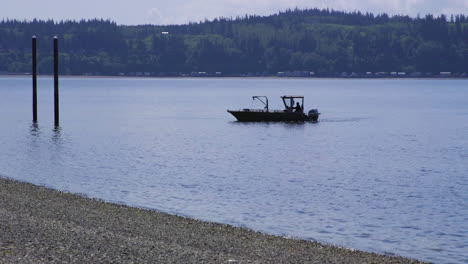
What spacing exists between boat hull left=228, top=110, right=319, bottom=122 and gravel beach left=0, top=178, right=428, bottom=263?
2197 inches

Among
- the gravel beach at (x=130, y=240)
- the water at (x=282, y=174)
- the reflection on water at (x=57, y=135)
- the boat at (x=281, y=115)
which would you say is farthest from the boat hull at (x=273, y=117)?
the gravel beach at (x=130, y=240)

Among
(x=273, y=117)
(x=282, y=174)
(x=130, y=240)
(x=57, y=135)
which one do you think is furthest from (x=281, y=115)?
(x=130, y=240)

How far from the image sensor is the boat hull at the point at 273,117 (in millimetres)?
84250

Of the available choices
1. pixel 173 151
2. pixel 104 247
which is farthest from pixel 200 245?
pixel 173 151

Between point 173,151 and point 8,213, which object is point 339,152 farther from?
point 8,213

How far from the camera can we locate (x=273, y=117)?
84250mm

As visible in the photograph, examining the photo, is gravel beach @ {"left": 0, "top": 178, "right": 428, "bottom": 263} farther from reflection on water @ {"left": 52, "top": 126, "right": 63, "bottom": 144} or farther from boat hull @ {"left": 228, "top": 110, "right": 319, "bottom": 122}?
boat hull @ {"left": 228, "top": 110, "right": 319, "bottom": 122}

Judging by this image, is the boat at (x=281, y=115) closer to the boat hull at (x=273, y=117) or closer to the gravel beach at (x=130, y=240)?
the boat hull at (x=273, y=117)

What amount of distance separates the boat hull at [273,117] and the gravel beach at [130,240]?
5581 centimetres

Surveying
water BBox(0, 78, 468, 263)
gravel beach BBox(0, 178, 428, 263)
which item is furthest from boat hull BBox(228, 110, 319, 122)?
gravel beach BBox(0, 178, 428, 263)

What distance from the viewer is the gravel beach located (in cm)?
1838

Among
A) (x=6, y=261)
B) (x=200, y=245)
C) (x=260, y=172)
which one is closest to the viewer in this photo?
(x=6, y=261)

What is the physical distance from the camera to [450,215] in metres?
31.6

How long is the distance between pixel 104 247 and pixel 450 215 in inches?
679
